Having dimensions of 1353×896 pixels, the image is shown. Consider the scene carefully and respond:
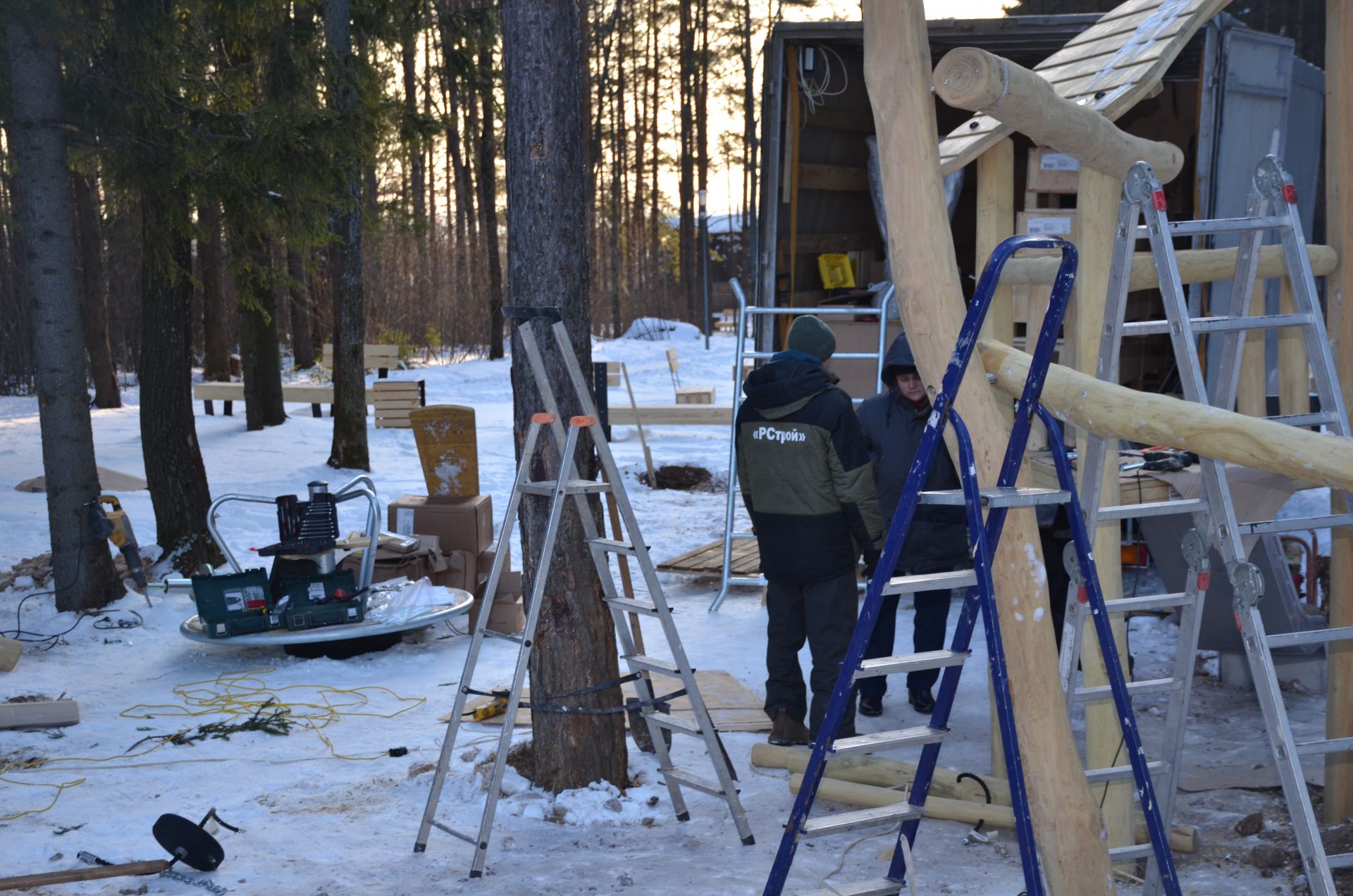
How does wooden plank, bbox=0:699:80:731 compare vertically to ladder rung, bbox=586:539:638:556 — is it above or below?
below

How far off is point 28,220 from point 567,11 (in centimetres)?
500

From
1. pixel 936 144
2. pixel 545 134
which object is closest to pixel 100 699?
pixel 545 134

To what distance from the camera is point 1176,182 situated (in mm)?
9305

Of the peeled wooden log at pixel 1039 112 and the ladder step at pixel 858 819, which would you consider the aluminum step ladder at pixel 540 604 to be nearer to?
the ladder step at pixel 858 819

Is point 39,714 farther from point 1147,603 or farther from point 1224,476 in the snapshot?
point 1224,476

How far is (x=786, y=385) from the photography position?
536cm

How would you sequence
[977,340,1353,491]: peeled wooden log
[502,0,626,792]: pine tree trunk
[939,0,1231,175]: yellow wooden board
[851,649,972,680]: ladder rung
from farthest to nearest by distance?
1. [502,0,626,792]: pine tree trunk
2. [939,0,1231,175]: yellow wooden board
3. [851,649,972,680]: ladder rung
4. [977,340,1353,491]: peeled wooden log

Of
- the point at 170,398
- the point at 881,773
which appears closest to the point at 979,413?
the point at 881,773

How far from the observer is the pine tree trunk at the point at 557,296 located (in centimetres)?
475

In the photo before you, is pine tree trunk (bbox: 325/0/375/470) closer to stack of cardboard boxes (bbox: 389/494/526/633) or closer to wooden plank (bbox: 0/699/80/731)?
stack of cardboard boxes (bbox: 389/494/526/633)

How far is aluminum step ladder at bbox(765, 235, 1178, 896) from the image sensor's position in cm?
293

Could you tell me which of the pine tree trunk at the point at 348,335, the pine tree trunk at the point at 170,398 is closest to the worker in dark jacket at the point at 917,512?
the pine tree trunk at the point at 170,398

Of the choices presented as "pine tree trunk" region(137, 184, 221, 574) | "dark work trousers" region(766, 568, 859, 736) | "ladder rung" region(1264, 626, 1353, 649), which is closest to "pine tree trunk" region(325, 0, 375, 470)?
"pine tree trunk" region(137, 184, 221, 574)

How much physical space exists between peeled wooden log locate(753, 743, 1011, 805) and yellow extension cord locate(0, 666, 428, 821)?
1.85 meters
